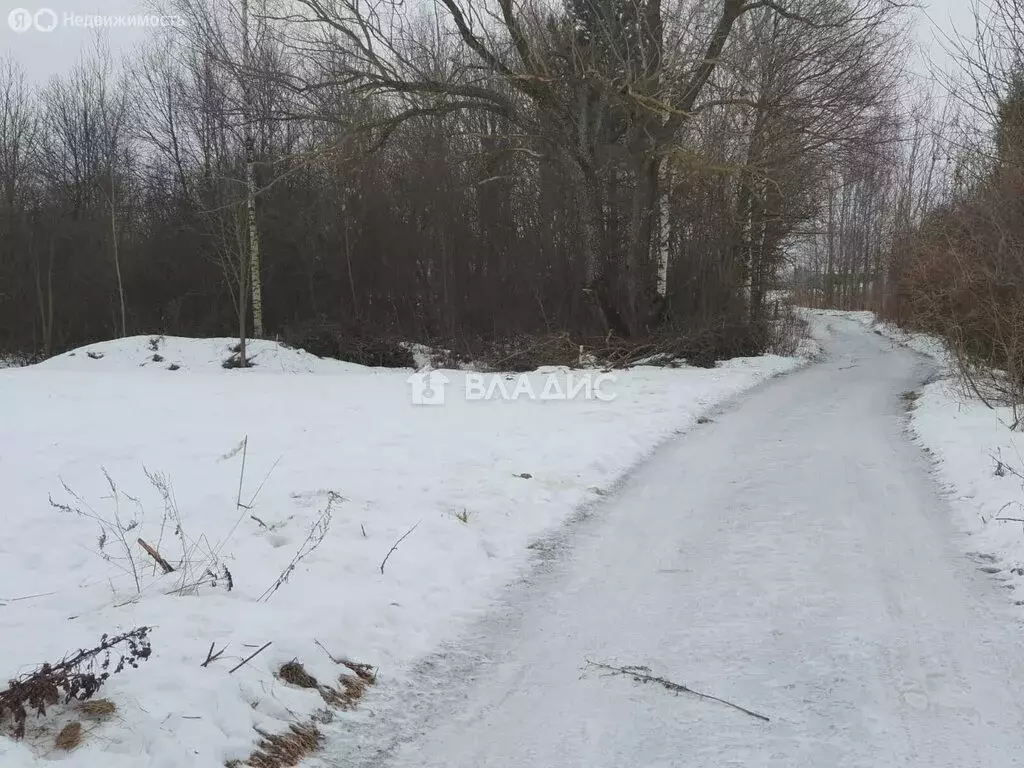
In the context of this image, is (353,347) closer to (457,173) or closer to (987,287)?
(457,173)

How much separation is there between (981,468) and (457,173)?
855 inches

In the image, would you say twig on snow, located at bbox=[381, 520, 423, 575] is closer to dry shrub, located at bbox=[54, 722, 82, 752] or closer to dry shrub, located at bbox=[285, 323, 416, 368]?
dry shrub, located at bbox=[54, 722, 82, 752]

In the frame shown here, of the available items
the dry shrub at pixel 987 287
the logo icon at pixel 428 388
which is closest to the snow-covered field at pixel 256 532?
the logo icon at pixel 428 388

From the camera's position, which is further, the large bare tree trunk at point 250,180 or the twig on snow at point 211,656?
the large bare tree trunk at point 250,180

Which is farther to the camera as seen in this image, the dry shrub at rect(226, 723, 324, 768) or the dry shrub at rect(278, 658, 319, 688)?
the dry shrub at rect(278, 658, 319, 688)

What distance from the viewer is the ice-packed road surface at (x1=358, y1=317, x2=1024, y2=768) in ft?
10.5

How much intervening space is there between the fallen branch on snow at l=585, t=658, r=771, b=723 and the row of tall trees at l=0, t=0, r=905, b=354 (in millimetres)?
15341

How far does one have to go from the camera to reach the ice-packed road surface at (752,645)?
320 centimetres

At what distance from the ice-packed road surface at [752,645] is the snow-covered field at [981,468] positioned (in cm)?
20

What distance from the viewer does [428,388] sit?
14930 millimetres

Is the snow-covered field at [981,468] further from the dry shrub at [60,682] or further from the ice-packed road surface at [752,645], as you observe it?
the dry shrub at [60,682]

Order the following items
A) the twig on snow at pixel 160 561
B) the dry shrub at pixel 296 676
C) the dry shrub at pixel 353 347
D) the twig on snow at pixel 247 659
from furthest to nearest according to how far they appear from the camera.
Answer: the dry shrub at pixel 353 347 → the twig on snow at pixel 160 561 → the dry shrub at pixel 296 676 → the twig on snow at pixel 247 659

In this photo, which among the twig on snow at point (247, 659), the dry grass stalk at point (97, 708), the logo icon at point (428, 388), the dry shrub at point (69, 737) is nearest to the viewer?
the dry shrub at point (69, 737)

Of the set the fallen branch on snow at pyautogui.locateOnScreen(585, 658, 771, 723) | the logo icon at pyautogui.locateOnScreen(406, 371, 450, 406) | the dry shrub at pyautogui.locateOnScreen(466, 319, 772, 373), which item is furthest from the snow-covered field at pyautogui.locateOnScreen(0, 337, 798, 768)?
the dry shrub at pyautogui.locateOnScreen(466, 319, 772, 373)
